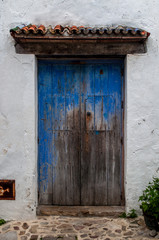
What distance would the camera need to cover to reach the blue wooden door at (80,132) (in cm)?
415

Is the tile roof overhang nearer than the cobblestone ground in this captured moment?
No

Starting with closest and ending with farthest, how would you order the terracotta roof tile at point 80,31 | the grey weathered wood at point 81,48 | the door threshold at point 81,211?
the terracotta roof tile at point 80,31 → the grey weathered wood at point 81,48 → the door threshold at point 81,211

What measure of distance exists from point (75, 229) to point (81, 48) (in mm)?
2806

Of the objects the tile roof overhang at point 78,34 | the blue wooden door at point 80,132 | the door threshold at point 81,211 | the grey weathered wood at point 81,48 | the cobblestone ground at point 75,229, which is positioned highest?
the tile roof overhang at point 78,34

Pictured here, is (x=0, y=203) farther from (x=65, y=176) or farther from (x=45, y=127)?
(x=45, y=127)

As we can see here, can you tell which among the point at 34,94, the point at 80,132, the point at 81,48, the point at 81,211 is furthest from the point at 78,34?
the point at 81,211

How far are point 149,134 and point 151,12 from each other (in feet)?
6.43

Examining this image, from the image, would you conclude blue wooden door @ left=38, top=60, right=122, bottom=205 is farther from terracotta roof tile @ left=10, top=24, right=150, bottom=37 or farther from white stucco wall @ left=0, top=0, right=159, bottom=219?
terracotta roof tile @ left=10, top=24, right=150, bottom=37

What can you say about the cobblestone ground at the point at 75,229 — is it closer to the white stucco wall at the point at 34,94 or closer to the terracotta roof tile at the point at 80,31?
the white stucco wall at the point at 34,94

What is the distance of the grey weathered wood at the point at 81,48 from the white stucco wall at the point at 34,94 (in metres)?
0.11

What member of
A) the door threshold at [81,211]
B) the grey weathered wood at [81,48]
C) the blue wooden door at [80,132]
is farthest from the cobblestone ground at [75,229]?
the grey weathered wood at [81,48]

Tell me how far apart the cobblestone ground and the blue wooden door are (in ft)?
1.29

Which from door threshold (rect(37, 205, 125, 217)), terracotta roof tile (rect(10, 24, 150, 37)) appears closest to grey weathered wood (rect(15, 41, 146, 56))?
terracotta roof tile (rect(10, 24, 150, 37))

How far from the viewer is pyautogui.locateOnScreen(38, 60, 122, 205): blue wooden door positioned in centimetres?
415
